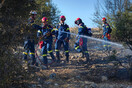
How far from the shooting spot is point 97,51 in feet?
30.9

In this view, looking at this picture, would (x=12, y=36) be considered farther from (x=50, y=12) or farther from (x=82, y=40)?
(x=50, y=12)

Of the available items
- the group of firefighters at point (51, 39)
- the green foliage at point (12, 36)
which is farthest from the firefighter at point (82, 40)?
the green foliage at point (12, 36)

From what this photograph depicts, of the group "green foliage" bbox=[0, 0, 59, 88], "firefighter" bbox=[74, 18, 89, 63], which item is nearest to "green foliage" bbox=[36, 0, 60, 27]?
"firefighter" bbox=[74, 18, 89, 63]

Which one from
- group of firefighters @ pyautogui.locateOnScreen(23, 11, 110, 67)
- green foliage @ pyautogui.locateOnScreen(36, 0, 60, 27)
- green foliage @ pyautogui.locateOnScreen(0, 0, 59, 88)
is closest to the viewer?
green foliage @ pyautogui.locateOnScreen(0, 0, 59, 88)

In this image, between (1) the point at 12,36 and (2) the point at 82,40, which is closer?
(1) the point at 12,36

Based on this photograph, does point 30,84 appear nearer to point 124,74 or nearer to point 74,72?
point 74,72

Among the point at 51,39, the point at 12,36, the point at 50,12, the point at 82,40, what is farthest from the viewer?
the point at 50,12

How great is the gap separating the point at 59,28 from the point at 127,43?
2.87 metres

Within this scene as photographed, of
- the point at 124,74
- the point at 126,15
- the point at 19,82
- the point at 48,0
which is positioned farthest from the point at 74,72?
the point at 48,0

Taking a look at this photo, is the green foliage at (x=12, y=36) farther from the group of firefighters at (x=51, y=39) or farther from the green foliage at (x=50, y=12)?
the green foliage at (x=50, y=12)

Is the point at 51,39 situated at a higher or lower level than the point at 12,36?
lower

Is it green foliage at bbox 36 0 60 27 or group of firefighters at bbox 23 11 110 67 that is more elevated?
green foliage at bbox 36 0 60 27

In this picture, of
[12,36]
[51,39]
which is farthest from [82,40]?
[12,36]

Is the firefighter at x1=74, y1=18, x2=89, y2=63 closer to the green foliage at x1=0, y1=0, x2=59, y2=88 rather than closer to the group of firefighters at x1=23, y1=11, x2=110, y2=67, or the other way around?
the group of firefighters at x1=23, y1=11, x2=110, y2=67
